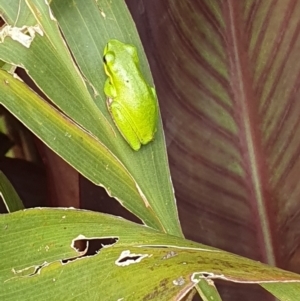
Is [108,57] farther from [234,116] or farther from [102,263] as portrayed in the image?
[102,263]

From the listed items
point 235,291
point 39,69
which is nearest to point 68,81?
point 39,69

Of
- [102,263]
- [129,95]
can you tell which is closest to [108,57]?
[129,95]

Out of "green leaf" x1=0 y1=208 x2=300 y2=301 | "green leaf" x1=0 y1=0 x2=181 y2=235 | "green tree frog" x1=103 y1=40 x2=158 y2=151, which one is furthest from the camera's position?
"green tree frog" x1=103 y1=40 x2=158 y2=151

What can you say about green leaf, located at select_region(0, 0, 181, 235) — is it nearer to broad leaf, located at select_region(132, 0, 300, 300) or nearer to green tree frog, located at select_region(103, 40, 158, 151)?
green tree frog, located at select_region(103, 40, 158, 151)

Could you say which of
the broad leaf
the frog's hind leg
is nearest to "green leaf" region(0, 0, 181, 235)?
the frog's hind leg

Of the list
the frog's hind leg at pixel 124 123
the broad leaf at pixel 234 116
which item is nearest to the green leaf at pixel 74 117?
the frog's hind leg at pixel 124 123

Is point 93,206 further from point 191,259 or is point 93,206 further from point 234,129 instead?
point 191,259
